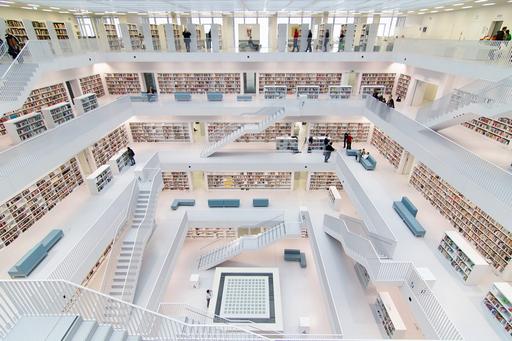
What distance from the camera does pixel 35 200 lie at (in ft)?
33.5

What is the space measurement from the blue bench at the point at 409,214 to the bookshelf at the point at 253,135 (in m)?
8.72

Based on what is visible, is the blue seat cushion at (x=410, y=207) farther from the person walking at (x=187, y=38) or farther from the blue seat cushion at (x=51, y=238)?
the person walking at (x=187, y=38)

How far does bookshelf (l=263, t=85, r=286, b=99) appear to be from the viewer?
16.4 metres

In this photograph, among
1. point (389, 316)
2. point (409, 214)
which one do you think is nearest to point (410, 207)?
point (409, 214)

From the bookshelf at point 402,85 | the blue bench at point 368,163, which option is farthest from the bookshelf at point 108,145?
the bookshelf at point 402,85

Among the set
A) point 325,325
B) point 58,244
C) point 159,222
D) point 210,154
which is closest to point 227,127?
point 210,154

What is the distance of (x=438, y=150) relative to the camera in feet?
32.1

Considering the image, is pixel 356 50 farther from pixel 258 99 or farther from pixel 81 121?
pixel 81 121

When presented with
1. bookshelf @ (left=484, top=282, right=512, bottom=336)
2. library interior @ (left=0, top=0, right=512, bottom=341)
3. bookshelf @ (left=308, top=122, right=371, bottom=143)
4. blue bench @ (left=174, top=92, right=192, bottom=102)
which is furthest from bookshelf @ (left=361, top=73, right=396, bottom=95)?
bookshelf @ (left=484, top=282, right=512, bottom=336)

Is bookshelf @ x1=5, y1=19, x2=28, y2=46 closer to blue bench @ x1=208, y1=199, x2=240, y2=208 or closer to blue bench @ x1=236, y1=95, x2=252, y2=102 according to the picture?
blue bench @ x1=236, y1=95, x2=252, y2=102

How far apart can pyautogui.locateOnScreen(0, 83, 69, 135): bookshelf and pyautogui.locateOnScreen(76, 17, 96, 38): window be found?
19.4ft

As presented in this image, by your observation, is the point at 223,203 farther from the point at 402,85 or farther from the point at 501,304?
the point at 402,85

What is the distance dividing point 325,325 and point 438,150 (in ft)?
27.1

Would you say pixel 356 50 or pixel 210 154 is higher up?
pixel 356 50
